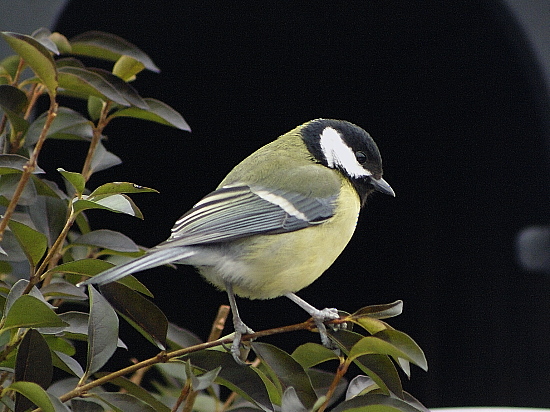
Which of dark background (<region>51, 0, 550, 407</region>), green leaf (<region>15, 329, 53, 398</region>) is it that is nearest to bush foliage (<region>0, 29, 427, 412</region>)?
green leaf (<region>15, 329, 53, 398</region>)

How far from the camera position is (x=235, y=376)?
1.06 metres

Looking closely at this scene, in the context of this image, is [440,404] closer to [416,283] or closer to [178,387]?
[416,283]

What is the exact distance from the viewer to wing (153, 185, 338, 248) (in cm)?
143

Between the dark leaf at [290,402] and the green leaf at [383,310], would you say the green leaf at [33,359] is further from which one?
the green leaf at [383,310]

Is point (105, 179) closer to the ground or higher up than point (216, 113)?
closer to the ground

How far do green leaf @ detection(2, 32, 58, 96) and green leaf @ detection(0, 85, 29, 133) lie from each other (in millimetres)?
104

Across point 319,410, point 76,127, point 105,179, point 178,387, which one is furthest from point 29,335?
point 105,179

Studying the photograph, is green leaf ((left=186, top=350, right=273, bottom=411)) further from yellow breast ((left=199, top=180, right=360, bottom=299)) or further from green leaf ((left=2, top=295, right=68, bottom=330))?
yellow breast ((left=199, top=180, right=360, bottom=299))

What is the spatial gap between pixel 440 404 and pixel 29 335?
3.31 metres

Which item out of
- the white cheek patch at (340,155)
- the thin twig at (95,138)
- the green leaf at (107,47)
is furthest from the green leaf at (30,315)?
the white cheek patch at (340,155)

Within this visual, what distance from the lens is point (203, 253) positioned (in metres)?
1.41

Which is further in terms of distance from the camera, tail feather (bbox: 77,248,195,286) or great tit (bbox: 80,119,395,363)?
great tit (bbox: 80,119,395,363)

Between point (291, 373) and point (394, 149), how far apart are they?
299cm

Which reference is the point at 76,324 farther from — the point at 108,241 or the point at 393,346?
the point at 393,346
